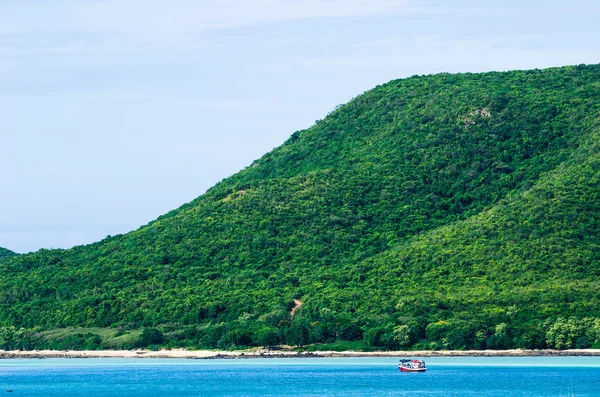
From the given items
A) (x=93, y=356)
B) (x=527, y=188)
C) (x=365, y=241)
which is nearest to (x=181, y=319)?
(x=93, y=356)

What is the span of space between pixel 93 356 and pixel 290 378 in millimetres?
33343

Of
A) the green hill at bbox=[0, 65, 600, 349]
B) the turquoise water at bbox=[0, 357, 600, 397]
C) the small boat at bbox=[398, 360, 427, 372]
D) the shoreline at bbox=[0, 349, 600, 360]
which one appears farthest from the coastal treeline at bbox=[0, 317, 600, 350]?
the small boat at bbox=[398, 360, 427, 372]

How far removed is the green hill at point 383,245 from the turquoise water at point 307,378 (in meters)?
2.96

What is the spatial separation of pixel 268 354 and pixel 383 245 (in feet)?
95.4

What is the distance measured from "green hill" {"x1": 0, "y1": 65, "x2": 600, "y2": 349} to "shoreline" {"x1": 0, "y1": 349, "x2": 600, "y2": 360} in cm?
103

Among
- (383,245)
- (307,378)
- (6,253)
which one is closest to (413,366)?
(307,378)

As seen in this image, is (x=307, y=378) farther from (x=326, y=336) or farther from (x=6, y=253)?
(x=6, y=253)

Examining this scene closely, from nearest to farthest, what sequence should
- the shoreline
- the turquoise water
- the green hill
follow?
the turquoise water, the shoreline, the green hill

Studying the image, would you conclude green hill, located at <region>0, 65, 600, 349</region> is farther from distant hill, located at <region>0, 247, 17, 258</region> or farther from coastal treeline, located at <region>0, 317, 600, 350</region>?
distant hill, located at <region>0, 247, 17, 258</region>

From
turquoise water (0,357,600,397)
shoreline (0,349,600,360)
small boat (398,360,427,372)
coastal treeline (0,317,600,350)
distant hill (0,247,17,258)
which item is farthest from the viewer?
distant hill (0,247,17,258)

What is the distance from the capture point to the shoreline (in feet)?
381

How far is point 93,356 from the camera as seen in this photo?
134125mm

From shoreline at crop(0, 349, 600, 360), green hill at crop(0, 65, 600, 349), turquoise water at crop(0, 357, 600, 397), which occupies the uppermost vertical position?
green hill at crop(0, 65, 600, 349)

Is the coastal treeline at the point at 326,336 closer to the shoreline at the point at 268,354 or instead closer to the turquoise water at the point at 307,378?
the shoreline at the point at 268,354
